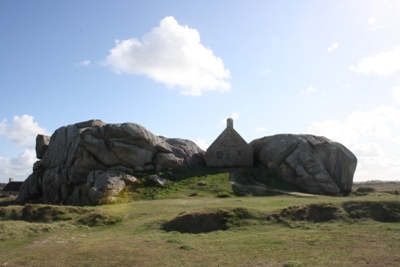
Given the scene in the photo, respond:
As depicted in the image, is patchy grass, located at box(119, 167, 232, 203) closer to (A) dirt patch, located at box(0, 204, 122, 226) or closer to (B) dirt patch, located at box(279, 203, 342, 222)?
(A) dirt patch, located at box(0, 204, 122, 226)

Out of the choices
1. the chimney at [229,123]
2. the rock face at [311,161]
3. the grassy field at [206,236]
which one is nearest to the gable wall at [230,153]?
the chimney at [229,123]

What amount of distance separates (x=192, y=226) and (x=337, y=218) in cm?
786

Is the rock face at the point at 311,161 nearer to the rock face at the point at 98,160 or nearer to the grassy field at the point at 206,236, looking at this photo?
the rock face at the point at 98,160

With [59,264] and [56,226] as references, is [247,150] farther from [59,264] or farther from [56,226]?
[59,264]

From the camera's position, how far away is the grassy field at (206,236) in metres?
14.0

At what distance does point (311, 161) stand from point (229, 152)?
35.4ft

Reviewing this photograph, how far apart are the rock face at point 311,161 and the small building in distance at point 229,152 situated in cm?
185

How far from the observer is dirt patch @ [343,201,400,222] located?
64.1 feet

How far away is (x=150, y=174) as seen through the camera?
132ft

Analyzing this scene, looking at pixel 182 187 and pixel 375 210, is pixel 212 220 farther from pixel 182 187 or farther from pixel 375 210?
pixel 182 187

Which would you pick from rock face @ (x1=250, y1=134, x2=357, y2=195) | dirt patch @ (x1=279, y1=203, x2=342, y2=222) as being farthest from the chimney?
dirt patch @ (x1=279, y1=203, x2=342, y2=222)

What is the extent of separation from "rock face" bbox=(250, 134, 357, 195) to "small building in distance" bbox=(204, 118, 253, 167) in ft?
6.07

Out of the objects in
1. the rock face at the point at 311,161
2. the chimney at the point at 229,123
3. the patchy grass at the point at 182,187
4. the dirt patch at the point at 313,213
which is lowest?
the dirt patch at the point at 313,213

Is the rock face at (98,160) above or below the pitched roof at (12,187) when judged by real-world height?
above
